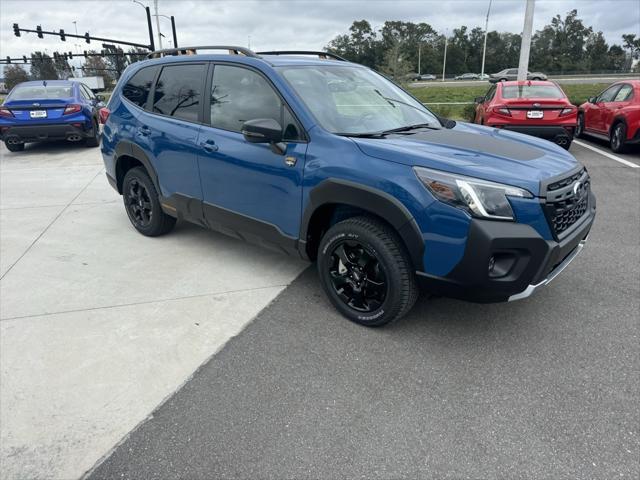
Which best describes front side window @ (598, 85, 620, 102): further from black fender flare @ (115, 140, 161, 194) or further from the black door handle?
black fender flare @ (115, 140, 161, 194)

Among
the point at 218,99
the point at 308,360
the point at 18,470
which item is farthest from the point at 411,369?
the point at 218,99

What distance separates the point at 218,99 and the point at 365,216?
1701 mm

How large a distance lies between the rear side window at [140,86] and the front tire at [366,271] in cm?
263

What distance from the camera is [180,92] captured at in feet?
13.9

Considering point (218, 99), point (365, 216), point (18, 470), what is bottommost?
point (18, 470)

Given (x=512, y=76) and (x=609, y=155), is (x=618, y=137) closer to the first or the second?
(x=609, y=155)

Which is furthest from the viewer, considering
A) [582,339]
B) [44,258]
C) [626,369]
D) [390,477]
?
[44,258]

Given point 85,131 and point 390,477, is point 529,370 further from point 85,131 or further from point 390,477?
point 85,131

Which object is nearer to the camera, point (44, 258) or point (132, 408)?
point (132, 408)

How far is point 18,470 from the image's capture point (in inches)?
85.6

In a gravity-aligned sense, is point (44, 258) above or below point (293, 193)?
below

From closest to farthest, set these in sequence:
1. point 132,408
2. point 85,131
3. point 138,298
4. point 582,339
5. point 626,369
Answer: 1. point 132,408
2. point 626,369
3. point 582,339
4. point 138,298
5. point 85,131

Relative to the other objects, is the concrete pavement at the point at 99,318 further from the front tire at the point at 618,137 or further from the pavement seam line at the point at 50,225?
the front tire at the point at 618,137

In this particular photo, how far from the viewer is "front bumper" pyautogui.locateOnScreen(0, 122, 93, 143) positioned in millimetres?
9680
